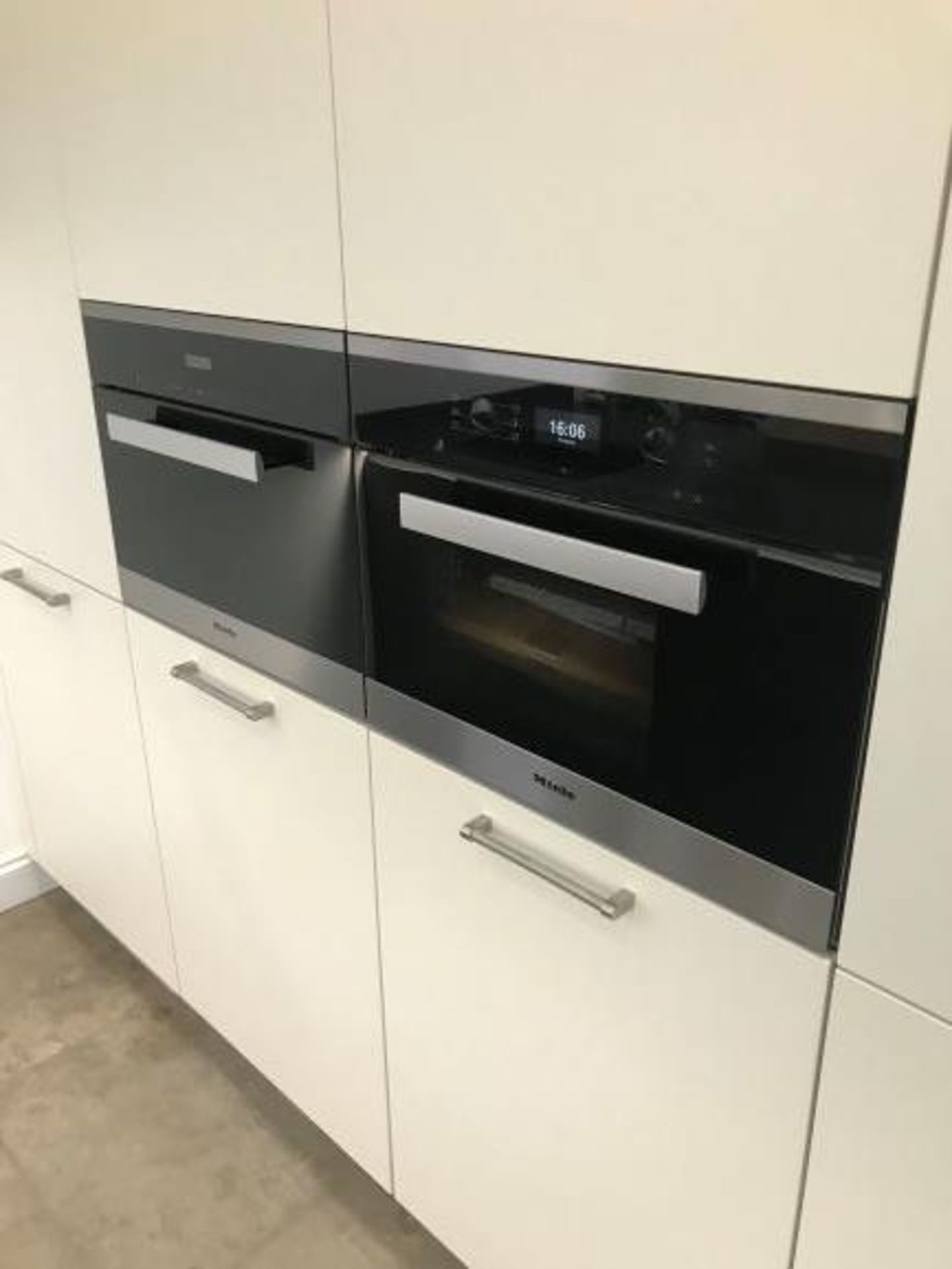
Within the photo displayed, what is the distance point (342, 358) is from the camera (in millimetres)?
1140

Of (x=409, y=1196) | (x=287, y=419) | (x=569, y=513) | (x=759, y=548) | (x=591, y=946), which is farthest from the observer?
(x=409, y=1196)

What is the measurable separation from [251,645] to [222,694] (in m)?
0.09

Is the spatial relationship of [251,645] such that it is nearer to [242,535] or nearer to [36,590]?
[242,535]

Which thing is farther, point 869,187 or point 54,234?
point 54,234

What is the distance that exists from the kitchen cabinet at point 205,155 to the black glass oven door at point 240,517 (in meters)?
0.15

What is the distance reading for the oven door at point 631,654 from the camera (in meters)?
0.84

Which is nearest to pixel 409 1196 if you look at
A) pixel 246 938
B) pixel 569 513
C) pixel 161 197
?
pixel 246 938

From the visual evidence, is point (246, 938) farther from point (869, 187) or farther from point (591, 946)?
point (869, 187)

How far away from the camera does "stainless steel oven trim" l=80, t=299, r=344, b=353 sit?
45.6 inches

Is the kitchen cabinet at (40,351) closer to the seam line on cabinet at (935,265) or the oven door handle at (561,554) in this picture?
the oven door handle at (561,554)

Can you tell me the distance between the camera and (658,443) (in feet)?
2.90

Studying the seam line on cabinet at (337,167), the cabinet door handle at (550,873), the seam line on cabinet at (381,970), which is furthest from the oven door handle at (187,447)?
the cabinet door handle at (550,873)

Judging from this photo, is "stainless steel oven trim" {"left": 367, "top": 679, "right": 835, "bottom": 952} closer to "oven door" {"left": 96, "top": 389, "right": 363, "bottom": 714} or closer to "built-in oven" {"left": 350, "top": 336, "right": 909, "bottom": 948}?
"built-in oven" {"left": 350, "top": 336, "right": 909, "bottom": 948}

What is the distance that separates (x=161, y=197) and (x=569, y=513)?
695 mm
